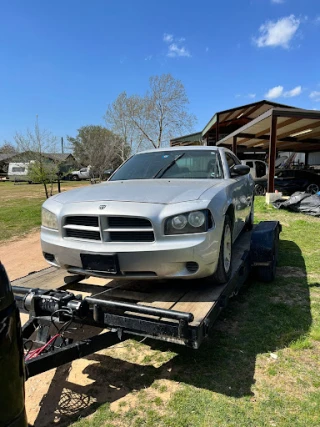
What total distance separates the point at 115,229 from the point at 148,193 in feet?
1.65

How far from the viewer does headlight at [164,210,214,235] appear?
2695 mm

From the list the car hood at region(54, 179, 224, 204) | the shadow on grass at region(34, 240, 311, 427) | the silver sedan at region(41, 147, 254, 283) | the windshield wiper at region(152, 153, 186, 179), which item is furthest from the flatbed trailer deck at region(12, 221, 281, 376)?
the windshield wiper at region(152, 153, 186, 179)

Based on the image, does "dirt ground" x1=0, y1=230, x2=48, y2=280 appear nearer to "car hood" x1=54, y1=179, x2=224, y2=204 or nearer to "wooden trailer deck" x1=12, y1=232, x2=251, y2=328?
"wooden trailer deck" x1=12, y1=232, x2=251, y2=328

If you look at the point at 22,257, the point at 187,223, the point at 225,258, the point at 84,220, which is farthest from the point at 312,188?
the point at 84,220

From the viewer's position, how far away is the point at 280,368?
9.04 ft

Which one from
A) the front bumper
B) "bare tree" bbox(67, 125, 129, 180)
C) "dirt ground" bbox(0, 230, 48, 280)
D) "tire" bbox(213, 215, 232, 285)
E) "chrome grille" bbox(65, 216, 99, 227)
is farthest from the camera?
"bare tree" bbox(67, 125, 129, 180)

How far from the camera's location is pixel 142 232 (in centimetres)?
273

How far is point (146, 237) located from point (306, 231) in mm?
6593

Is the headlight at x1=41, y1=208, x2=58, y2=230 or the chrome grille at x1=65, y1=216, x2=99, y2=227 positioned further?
the headlight at x1=41, y1=208, x2=58, y2=230

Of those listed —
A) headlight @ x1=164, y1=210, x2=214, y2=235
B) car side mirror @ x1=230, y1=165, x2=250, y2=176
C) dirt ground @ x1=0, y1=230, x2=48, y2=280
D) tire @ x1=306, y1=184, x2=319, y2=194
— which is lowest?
dirt ground @ x1=0, y1=230, x2=48, y2=280

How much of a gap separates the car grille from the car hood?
0.19 meters

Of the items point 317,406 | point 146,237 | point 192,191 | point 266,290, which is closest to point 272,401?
point 317,406

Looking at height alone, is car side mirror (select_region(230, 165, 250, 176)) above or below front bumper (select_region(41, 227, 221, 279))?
above

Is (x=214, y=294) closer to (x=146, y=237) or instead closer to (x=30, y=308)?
(x=146, y=237)
